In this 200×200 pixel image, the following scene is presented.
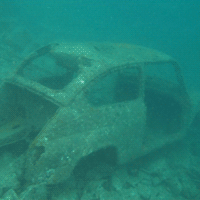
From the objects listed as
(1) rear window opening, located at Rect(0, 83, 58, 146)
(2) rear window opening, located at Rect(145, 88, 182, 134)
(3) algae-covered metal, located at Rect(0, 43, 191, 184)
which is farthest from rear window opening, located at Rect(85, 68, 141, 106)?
(1) rear window opening, located at Rect(0, 83, 58, 146)

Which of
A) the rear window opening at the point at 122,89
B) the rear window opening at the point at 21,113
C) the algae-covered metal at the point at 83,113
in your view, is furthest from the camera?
the rear window opening at the point at 122,89

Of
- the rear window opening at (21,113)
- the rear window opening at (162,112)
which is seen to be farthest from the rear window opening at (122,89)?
the rear window opening at (21,113)

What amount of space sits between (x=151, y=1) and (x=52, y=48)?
92.3 meters

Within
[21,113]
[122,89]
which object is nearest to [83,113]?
[21,113]

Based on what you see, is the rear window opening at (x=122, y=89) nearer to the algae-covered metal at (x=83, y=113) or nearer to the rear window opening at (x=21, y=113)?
the algae-covered metal at (x=83, y=113)

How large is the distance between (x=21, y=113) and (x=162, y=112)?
4149 millimetres

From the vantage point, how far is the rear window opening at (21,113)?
11.5ft

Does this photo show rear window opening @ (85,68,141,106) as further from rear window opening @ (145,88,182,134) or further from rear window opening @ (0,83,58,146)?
rear window opening @ (0,83,58,146)

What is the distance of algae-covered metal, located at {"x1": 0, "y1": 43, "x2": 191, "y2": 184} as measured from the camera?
8.54 ft

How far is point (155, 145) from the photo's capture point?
4277mm

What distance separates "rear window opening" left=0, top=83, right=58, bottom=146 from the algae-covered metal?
0.06 ft

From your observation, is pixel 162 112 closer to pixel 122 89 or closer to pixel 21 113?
pixel 122 89

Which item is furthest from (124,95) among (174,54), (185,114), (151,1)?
(151,1)

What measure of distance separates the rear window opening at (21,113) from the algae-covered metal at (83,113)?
0.06ft
